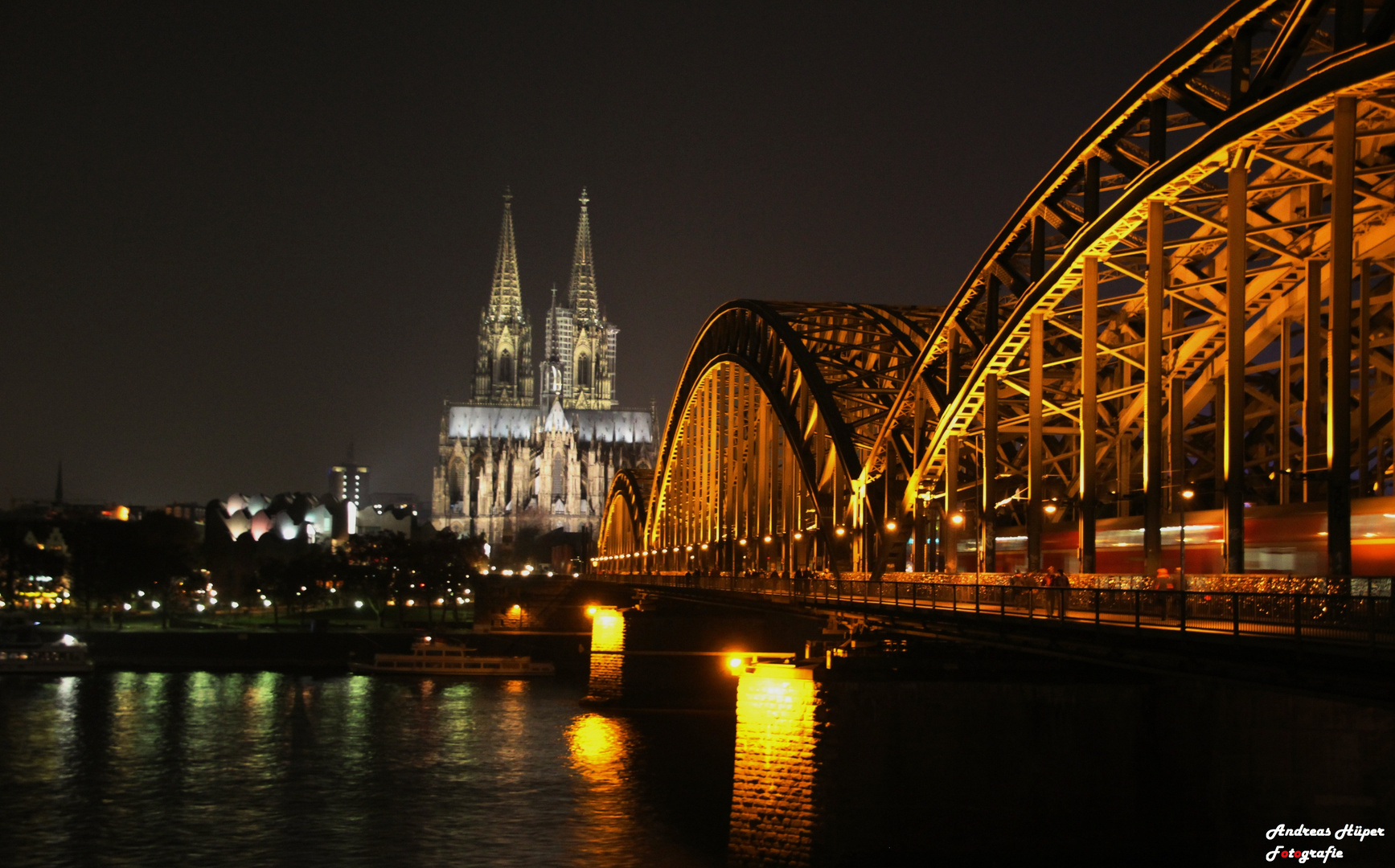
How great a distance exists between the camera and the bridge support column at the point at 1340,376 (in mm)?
22797

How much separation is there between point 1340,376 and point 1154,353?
6338 millimetres

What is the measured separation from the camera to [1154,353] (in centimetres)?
2914

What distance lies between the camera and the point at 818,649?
3478 centimetres

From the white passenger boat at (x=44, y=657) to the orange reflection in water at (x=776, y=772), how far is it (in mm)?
66464

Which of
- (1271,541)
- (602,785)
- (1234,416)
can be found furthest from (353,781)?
(1234,416)

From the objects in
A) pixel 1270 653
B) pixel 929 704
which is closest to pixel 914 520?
pixel 929 704

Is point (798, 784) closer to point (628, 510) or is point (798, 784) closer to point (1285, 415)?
point (1285, 415)

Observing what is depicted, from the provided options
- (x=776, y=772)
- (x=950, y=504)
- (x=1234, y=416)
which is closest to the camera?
(x=1234, y=416)

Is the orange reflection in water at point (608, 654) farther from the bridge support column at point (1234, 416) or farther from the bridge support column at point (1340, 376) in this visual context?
the bridge support column at point (1340, 376)

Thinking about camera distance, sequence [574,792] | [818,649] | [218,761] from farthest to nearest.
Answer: [218,761] < [574,792] < [818,649]

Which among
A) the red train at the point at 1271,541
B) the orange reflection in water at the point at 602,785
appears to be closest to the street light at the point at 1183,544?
the red train at the point at 1271,541

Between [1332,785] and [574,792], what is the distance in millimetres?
23689

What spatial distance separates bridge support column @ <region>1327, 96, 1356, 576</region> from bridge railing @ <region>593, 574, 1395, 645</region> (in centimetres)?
244

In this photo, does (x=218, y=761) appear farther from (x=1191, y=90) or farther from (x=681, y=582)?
(x=1191, y=90)
